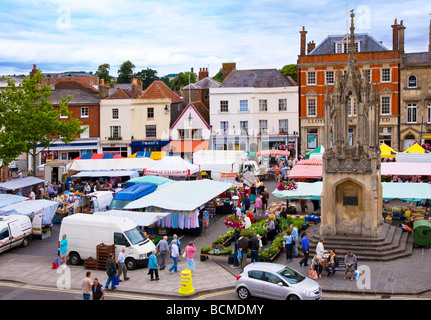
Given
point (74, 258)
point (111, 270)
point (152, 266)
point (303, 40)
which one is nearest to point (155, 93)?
point (303, 40)

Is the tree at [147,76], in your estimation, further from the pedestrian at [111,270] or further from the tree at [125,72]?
the pedestrian at [111,270]

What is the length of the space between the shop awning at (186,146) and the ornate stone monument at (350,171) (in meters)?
30.3

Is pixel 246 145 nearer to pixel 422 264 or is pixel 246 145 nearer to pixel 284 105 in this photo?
pixel 284 105

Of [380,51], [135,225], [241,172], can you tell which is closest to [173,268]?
[135,225]

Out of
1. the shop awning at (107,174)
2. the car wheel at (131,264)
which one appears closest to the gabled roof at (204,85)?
the shop awning at (107,174)

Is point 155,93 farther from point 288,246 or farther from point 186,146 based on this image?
point 288,246

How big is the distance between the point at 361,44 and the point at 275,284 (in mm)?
41192

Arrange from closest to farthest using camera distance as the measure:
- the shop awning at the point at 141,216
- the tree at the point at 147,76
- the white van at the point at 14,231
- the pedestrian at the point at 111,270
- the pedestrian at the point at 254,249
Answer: the pedestrian at the point at 111,270, the pedestrian at the point at 254,249, the white van at the point at 14,231, the shop awning at the point at 141,216, the tree at the point at 147,76

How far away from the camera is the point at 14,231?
22188 mm

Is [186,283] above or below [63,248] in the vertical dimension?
below

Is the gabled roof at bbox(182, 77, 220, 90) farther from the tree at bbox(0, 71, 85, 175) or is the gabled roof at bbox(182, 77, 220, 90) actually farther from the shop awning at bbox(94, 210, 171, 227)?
the shop awning at bbox(94, 210, 171, 227)

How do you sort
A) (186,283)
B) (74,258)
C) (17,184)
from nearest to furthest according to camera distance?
1. (186,283)
2. (74,258)
3. (17,184)

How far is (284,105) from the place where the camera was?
51.5 meters

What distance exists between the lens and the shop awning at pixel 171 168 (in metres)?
32.7
